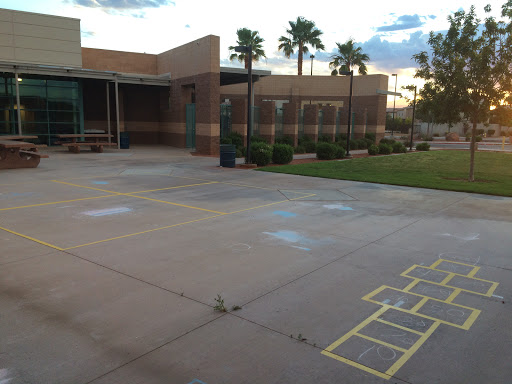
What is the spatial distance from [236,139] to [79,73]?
11357 mm

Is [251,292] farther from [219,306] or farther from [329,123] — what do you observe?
[329,123]

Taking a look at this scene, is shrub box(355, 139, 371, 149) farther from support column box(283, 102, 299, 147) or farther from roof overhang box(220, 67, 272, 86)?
roof overhang box(220, 67, 272, 86)

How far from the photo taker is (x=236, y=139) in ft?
97.2

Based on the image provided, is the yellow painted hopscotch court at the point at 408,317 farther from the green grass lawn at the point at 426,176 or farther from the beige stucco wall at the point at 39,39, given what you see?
the beige stucco wall at the point at 39,39

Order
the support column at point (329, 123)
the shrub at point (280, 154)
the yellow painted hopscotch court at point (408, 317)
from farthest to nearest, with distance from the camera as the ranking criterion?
1. the support column at point (329, 123)
2. the shrub at point (280, 154)
3. the yellow painted hopscotch court at point (408, 317)

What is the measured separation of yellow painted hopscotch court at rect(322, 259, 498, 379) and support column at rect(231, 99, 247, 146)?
82.9 feet

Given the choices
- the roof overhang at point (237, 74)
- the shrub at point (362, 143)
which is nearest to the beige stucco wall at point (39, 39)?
the roof overhang at point (237, 74)

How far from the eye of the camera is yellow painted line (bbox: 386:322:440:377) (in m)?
3.99

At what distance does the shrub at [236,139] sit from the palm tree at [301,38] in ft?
90.7

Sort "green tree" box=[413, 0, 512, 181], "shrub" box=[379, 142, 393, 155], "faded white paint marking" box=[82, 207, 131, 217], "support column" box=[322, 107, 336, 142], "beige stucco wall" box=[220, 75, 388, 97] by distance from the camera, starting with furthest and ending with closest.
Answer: "beige stucco wall" box=[220, 75, 388, 97]
"support column" box=[322, 107, 336, 142]
"shrub" box=[379, 142, 393, 155]
"green tree" box=[413, 0, 512, 181]
"faded white paint marking" box=[82, 207, 131, 217]

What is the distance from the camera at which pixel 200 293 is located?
18.5 ft

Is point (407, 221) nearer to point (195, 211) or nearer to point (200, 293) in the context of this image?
point (195, 211)

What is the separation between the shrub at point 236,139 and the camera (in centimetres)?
2942

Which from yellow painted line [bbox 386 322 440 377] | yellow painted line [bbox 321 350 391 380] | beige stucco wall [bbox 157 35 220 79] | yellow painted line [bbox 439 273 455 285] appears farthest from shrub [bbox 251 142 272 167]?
yellow painted line [bbox 321 350 391 380]
